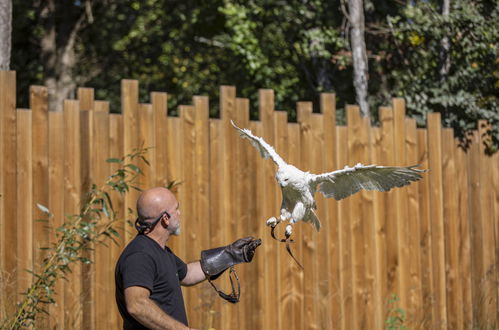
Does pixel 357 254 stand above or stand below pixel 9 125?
below

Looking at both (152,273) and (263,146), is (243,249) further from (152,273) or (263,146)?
(152,273)

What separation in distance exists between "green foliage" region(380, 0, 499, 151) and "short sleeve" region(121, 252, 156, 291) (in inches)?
182

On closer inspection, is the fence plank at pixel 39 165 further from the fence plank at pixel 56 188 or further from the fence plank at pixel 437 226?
the fence plank at pixel 437 226

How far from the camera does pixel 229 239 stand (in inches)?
223

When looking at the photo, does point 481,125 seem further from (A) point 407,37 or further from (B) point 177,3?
(B) point 177,3

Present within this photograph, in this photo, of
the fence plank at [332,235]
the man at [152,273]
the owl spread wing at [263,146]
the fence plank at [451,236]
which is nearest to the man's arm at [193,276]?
the man at [152,273]

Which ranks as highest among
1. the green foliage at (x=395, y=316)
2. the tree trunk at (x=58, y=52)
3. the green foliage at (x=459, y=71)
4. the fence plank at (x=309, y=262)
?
the tree trunk at (x=58, y=52)

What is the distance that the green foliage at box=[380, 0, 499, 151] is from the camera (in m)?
7.34

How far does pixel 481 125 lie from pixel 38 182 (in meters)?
4.04

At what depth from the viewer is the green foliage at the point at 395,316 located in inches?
246

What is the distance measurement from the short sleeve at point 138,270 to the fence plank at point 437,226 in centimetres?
404

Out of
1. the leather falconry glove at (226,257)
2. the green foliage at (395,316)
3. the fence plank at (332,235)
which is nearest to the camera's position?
the leather falconry glove at (226,257)

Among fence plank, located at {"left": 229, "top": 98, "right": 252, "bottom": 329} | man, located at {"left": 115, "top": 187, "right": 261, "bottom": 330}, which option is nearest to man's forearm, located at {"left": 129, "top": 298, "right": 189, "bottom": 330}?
man, located at {"left": 115, "top": 187, "right": 261, "bottom": 330}

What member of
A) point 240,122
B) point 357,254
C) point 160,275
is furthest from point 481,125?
point 160,275
